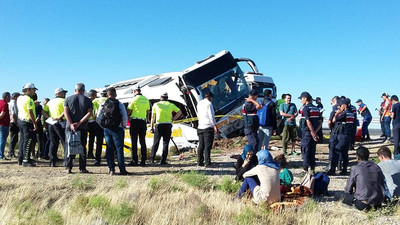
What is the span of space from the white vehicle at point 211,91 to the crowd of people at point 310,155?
5.98 feet

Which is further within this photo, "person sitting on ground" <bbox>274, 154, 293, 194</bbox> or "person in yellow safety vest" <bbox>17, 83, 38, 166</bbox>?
"person in yellow safety vest" <bbox>17, 83, 38, 166</bbox>

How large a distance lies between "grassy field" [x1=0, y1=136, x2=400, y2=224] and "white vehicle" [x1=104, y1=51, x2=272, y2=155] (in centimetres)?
554

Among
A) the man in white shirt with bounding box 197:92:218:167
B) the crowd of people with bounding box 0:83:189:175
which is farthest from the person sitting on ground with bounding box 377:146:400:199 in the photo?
the man in white shirt with bounding box 197:92:218:167

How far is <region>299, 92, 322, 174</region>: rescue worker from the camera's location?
307 inches

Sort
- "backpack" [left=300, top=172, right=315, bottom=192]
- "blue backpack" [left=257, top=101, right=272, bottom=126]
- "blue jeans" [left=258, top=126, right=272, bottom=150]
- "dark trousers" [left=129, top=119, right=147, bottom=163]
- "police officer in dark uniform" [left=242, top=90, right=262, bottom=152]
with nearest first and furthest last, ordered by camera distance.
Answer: "backpack" [left=300, top=172, right=315, bottom=192] < "police officer in dark uniform" [left=242, top=90, right=262, bottom=152] < "blue backpack" [left=257, top=101, right=272, bottom=126] < "blue jeans" [left=258, top=126, right=272, bottom=150] < "dark trousers" [left=129, top=119, right=147, bottom=163]

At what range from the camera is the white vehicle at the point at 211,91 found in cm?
1220

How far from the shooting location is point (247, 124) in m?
8.27

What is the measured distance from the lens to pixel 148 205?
517 centimetres

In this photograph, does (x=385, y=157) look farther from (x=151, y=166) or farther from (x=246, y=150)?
(x=151, y=166)

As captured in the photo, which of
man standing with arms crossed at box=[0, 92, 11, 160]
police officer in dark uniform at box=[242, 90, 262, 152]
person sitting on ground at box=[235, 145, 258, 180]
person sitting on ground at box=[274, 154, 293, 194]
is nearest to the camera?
person sitting on ground at box=[274, 154, 293, 194]

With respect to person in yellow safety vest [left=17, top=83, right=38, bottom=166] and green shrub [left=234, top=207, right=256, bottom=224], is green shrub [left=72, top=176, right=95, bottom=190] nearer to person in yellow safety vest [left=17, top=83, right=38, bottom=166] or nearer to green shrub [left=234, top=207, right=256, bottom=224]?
person in yellow safety vest [left=17, top=83, right=38, bottom=166]

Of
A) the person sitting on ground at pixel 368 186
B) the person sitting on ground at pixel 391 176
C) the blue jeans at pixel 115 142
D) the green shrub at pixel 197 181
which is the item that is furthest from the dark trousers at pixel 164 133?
the person sitting on ground at pixel 391 176

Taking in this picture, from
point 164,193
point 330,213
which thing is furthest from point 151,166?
point 330,213

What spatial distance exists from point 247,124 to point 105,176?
10.5 feet
